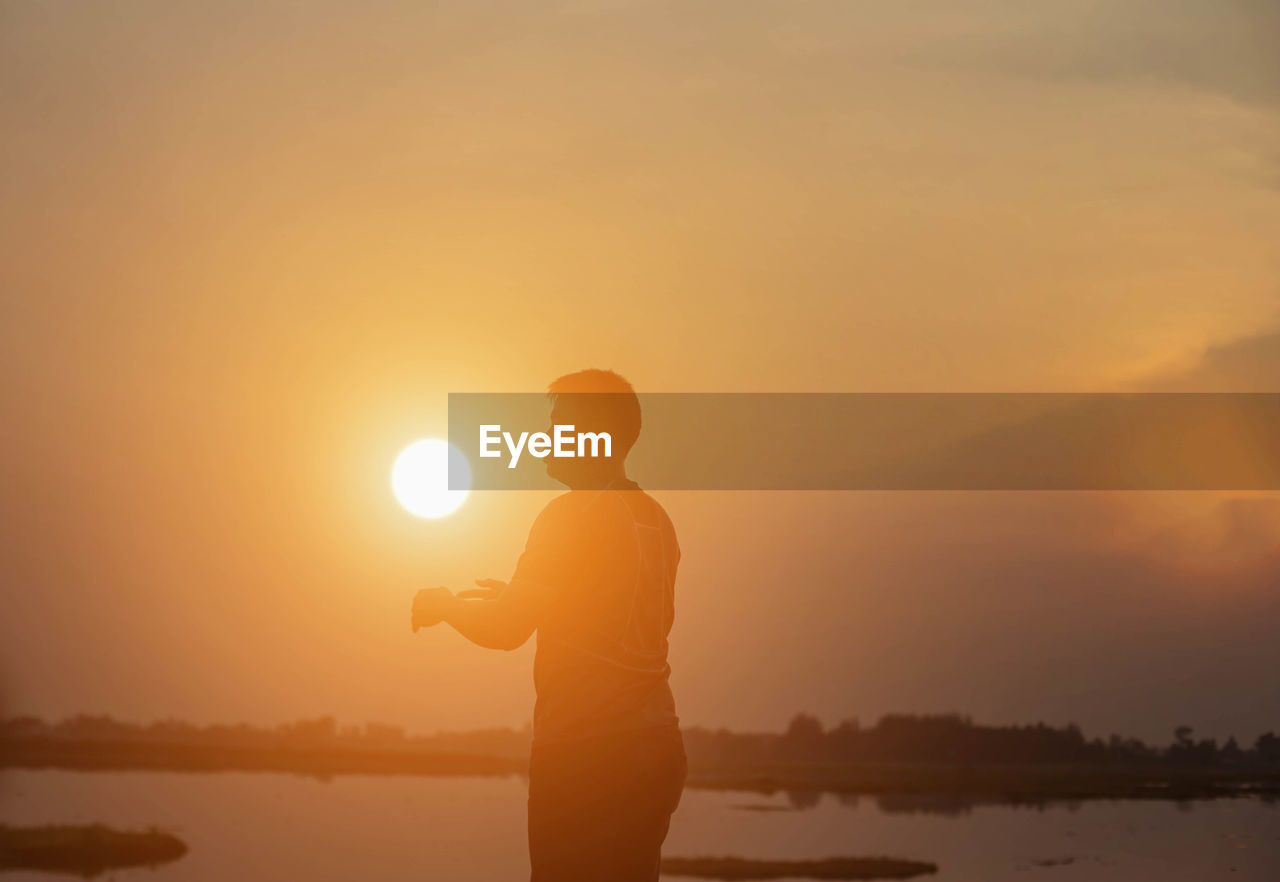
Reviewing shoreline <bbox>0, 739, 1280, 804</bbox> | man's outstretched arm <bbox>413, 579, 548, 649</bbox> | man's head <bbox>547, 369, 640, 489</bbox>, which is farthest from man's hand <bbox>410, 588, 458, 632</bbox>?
shoreline <bbox>0, 739, 1280, 804</bbox>

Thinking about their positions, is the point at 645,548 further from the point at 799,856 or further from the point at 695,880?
the point at 799,856

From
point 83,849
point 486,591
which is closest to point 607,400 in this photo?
point 486,591

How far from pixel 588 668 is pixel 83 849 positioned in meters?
49.0

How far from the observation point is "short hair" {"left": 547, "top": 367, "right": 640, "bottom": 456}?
466 cm

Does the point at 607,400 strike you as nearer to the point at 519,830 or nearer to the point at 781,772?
the point at 519,830

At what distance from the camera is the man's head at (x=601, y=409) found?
4.63 meters

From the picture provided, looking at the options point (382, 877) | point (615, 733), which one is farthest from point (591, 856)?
point (382, 877)

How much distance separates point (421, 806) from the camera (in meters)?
87.8

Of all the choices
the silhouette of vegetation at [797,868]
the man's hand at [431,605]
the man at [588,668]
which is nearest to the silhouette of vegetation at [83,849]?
the silhouette of vegetation at [797,868]

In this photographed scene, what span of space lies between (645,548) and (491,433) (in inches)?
129

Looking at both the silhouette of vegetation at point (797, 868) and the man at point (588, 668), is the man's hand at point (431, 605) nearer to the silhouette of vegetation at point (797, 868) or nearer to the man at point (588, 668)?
the man at point (588, 668)

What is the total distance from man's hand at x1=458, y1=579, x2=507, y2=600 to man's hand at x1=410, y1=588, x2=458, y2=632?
0.21 feet

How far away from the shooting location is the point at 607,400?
4695 mm

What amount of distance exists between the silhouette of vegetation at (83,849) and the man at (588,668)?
42179 mm
